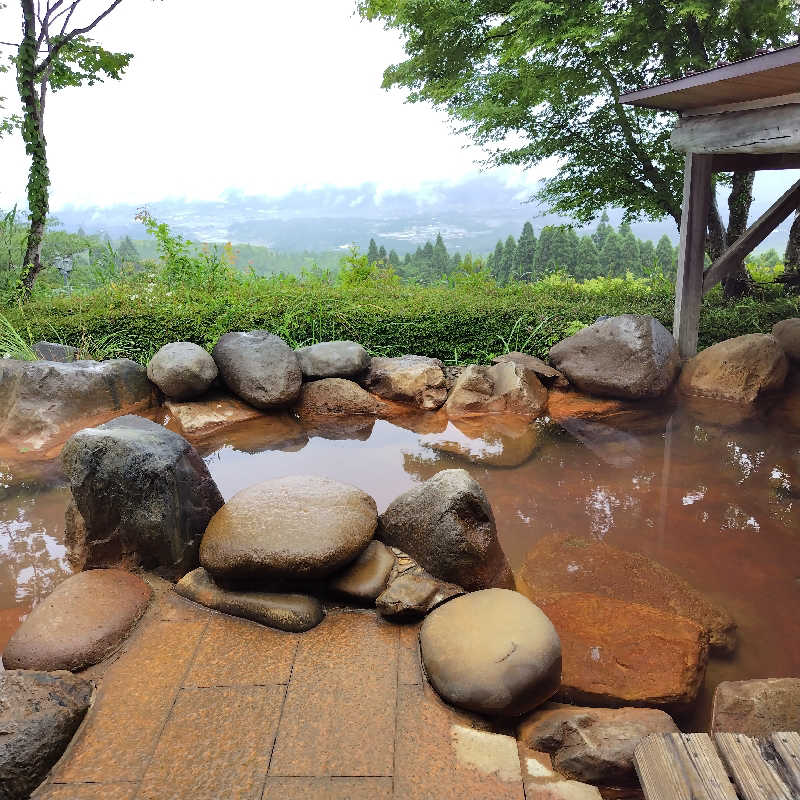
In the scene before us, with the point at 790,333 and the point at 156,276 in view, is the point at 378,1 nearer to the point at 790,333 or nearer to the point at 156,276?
the point at 156,276

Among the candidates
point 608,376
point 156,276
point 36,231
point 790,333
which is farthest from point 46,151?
point 790,333

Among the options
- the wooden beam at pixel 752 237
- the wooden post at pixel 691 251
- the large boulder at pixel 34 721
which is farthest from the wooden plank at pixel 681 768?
the wooden beam at pixel 752 237

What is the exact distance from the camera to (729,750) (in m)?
1.90

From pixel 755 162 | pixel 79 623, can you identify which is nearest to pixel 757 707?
pixel 79 623

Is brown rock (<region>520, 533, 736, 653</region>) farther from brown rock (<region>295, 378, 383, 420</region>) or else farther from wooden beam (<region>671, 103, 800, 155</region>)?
wooden beam (<region>671, 103, 800, 155</region>)

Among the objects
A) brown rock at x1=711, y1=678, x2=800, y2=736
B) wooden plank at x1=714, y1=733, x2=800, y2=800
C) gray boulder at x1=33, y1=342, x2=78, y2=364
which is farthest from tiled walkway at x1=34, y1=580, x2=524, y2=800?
gray boulder at x1=33, y1=342, x2=78, y2=364

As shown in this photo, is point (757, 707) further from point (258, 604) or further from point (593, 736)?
point (258, 604)

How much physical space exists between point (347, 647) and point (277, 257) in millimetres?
→ 12354

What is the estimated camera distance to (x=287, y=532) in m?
2.83

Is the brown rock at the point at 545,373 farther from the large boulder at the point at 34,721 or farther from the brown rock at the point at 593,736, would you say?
the large boulder at the point at 34,721

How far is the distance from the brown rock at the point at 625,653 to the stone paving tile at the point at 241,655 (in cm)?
113

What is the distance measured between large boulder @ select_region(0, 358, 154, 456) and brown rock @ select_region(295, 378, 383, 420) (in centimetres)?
142

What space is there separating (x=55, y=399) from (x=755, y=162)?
753cm

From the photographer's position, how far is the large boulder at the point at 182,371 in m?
5.27
